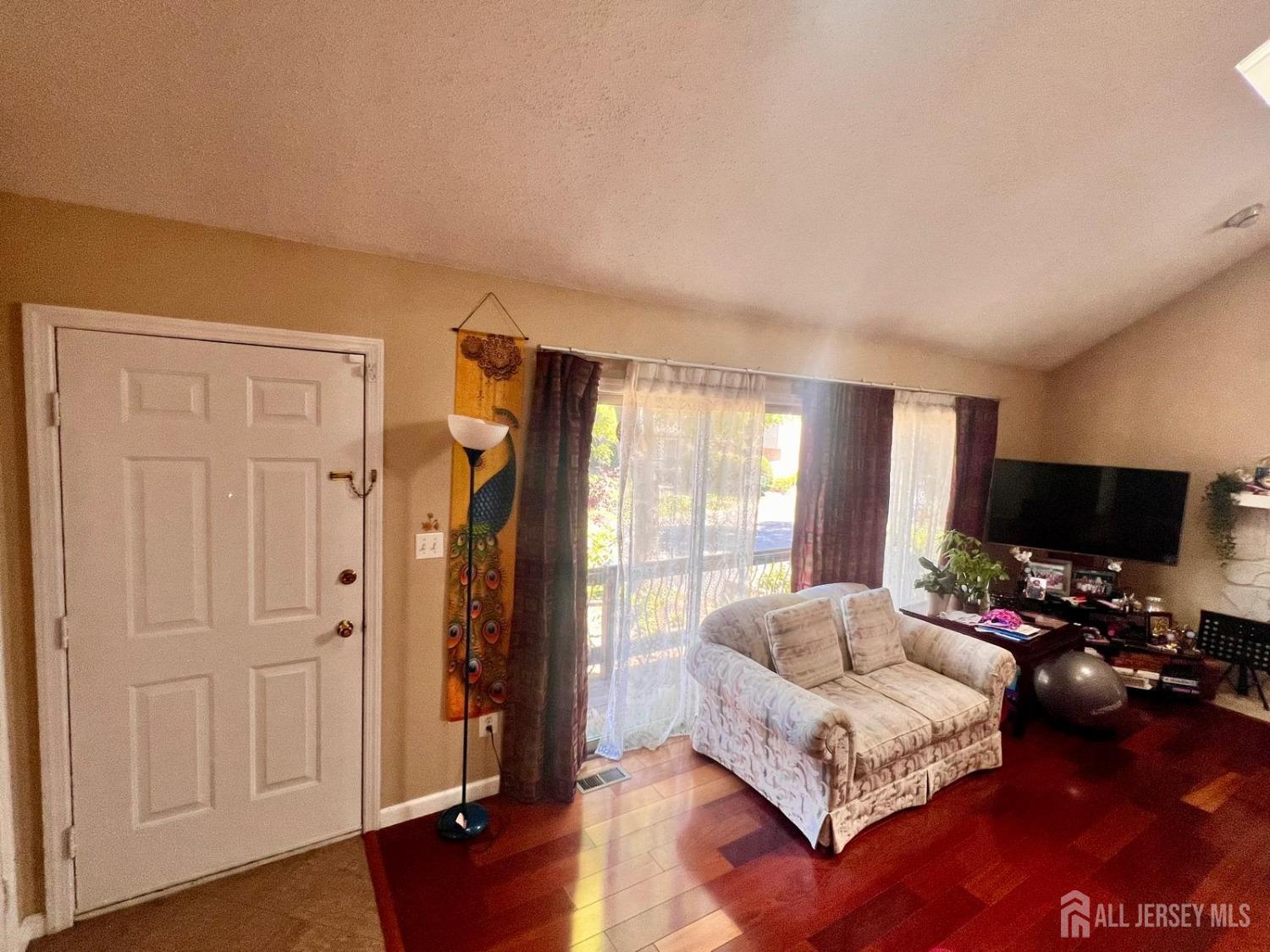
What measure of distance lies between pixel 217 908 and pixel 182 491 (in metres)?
1.41

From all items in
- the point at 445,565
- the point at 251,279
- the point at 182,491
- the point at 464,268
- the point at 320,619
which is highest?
the point at 464,268

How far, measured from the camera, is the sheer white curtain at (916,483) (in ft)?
12.3

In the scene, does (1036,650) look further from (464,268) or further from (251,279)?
(251,279)

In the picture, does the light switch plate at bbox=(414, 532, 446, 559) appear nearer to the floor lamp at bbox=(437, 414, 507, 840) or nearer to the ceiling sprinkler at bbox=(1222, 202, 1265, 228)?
the floor lamp at bbox=(437, 414, 507, 840)

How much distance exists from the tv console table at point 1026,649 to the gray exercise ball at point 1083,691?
0.10 meters

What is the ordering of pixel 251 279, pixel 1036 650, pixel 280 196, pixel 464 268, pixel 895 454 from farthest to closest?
1. pixel 895 454
2. pixel 1036 650
3. pixel 464 268
4. pixel 251 279
5. pixel 280 196

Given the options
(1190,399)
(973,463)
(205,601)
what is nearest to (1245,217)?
(1190,399)

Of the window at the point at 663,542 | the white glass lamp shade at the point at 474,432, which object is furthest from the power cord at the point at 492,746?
the white glass lamp shade at the point at 474,432

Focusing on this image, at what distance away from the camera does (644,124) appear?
1.72 meters

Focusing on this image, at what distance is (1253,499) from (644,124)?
4.44 m

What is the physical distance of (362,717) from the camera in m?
2.15

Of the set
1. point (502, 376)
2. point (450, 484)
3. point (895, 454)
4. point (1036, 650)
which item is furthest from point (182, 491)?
point (1036, 650)

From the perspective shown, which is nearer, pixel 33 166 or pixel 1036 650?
pixel 33 166

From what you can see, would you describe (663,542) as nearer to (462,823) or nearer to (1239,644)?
(462,823)
